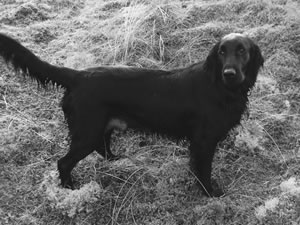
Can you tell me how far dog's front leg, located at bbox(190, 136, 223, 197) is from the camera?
133 inches

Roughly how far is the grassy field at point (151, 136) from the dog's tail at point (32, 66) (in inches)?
5.6

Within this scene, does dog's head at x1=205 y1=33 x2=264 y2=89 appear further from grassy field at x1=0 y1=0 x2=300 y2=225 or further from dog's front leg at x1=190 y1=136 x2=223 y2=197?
grassy field at x1=0 y1=0 x2=300 y2=225

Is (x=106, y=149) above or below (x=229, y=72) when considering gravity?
below

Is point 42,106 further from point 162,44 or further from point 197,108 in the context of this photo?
point 197,108

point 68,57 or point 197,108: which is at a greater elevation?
point 197,108

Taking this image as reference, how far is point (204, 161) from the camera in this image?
3.46 metres

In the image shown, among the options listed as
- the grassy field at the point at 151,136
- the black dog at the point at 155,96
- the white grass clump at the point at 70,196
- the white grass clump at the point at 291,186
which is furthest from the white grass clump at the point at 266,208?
the white grass clump at the point at 70,196

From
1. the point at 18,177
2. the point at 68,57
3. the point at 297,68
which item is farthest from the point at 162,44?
the point at 18,177

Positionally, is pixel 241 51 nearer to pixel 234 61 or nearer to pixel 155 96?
pixel 234 61

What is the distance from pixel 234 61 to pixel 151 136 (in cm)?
119

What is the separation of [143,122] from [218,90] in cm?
66

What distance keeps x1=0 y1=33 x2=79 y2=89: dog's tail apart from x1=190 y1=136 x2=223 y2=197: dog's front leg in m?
1.10

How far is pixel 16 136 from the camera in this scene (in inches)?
162

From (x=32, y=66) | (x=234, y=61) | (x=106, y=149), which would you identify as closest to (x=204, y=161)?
(x=234, y=61)
